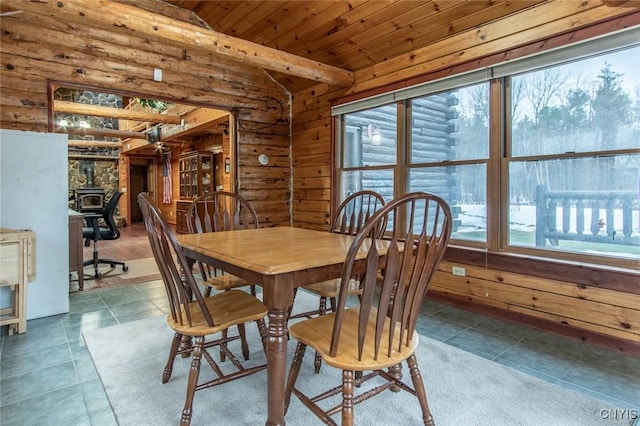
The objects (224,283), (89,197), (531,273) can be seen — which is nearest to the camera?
(224,283)

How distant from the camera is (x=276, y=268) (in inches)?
50.9

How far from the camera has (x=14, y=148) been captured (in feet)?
9.07

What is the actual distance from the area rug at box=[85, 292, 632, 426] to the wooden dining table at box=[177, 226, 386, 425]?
0.43 meters

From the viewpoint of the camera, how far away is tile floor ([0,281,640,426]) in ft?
5.61

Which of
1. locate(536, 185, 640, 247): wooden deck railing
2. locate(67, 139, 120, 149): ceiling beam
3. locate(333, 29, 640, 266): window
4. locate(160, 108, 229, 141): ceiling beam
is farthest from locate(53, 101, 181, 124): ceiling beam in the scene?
locate(536, 185, 640, 247): wooden deck railing

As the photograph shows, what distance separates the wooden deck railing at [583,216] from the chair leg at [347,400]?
2.21 m

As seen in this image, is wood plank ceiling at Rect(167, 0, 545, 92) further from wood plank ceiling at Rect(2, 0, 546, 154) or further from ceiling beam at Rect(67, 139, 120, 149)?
ceiling beam at Rect(67, 139, 120, 149)

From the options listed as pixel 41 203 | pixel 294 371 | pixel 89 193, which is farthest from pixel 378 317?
pixel 89 193

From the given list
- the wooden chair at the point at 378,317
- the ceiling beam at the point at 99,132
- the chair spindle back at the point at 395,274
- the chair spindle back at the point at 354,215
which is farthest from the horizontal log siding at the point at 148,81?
the ceiling beam at the point at 99,132

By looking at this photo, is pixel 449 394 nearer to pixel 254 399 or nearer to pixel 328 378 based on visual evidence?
pixel 328 378

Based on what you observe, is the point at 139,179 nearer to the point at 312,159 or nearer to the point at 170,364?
the point at 312,159

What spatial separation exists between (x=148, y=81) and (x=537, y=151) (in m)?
3.86

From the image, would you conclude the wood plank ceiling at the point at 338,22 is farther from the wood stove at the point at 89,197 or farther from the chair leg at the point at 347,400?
the wood stove at the point at 89,197

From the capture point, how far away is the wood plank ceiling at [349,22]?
2.95 m
